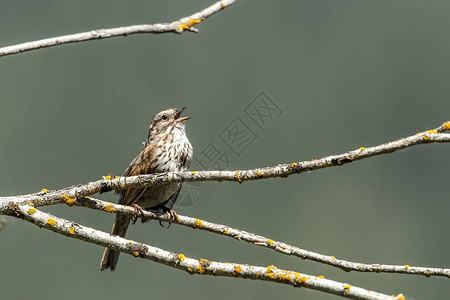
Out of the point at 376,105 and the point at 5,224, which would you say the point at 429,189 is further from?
the point at 5,224

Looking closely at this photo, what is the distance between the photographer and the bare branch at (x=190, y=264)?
3874 millimetres

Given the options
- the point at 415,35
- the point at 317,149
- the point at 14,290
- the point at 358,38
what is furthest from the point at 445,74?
the point at 14,290

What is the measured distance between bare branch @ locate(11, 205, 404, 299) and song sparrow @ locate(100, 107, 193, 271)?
9.01 feet

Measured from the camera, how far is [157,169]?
295 inches

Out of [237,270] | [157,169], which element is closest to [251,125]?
[157,169]

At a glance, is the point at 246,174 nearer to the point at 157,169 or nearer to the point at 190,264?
the point at 190,264

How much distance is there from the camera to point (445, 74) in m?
102

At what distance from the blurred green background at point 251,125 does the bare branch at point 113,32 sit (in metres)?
1.34

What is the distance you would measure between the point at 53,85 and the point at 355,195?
49.1 m

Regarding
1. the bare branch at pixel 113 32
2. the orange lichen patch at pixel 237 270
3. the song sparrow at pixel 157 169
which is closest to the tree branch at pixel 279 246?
the orange lichen patch at pixel 237 270

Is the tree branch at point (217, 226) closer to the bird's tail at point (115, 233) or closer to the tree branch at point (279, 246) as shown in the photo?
the tree branch at point (279, 246)

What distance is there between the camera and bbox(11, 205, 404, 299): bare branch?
387cm

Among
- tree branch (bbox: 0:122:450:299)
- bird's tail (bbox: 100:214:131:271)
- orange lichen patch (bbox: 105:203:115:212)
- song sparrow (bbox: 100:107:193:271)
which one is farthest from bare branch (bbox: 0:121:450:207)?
bird's tail (bbox: 100:214:131:271)

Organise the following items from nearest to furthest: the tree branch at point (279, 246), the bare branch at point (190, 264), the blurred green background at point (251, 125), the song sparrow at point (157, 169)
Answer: the bare branch at point (190, 264) < the tree branch at point (279, 246) < the song sparrow at point (157, 169) < the blurred green background at point (251, 125)
